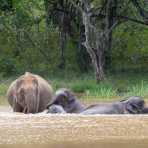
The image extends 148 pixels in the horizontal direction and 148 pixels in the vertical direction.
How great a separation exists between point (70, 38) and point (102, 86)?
936 cm

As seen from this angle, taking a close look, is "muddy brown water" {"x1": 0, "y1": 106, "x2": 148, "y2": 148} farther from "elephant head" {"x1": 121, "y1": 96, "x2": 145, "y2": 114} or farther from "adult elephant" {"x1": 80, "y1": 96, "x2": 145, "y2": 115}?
"elephant head" {"x1": 121, "y1": 96, "x2": 145, "y2": 114}

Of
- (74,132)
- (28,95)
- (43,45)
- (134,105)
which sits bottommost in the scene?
(43,45)

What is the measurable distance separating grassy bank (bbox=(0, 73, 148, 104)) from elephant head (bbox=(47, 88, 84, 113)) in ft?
15.2

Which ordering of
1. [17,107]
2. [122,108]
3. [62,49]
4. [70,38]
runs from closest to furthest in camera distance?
[122,108] < [17,107] < [62,49] < [70,38]

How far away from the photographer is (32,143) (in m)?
8.98

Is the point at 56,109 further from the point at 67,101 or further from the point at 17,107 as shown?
the point at 17,107

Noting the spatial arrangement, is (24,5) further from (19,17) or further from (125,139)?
(125,139)

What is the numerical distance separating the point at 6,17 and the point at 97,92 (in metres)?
12.4

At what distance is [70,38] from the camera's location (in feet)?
102

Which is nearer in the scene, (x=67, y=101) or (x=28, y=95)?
(x=67, y=101)

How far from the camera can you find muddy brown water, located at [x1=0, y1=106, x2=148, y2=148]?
8875 mm

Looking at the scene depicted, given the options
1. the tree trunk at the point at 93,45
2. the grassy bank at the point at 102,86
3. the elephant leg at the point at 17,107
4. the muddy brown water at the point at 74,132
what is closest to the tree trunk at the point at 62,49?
the grassy bank at the point at 102,86

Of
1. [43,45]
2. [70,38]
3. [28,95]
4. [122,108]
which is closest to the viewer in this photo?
[122,108]

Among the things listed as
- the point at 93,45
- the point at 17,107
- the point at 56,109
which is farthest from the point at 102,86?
the point at 56,109
